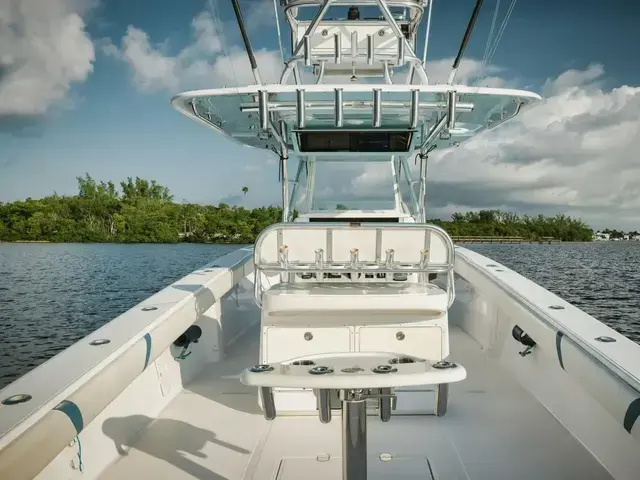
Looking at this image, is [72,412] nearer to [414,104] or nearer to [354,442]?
[354,442]

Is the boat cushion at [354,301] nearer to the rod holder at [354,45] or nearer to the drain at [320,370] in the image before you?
the drain at [320,370]

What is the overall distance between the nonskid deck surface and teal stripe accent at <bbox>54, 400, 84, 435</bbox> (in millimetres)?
721

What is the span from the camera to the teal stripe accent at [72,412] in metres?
1.98

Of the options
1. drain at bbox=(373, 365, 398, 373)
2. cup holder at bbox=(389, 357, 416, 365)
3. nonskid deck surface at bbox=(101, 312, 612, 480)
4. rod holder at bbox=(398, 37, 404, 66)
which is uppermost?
rod holder at bbox=(398, 37, 404, 66)

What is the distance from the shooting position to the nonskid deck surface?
267 centimetres

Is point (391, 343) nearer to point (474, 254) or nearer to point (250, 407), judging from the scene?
point (250, 407)

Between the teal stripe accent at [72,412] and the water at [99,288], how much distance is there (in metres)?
10.0

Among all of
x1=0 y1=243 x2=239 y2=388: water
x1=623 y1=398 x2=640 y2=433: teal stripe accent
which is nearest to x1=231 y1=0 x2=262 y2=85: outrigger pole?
x1=623 y1=398 x2=640 y2=433: teal stripe accent

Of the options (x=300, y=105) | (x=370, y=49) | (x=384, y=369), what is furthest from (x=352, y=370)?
(x=370, y=49)

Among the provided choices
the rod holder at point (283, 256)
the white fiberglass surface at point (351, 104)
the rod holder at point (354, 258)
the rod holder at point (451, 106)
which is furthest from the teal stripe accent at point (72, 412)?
the rod holder at point (451, 106)

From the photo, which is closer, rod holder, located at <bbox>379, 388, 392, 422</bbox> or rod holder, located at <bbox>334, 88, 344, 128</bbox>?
rod holder, located at <bbox>379, 388, 392, 422</bbox>

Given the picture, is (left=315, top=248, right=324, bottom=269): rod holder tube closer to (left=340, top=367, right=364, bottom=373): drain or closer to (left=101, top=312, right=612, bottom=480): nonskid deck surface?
(left=101, top=312, right=612, bottom=480): nonskid deck surface

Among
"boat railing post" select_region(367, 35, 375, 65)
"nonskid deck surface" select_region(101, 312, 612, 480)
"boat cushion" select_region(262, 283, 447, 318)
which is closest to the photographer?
"nonskid deck surface" select_region(101, 312, 612, 480)

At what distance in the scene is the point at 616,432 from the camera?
2.62 m
